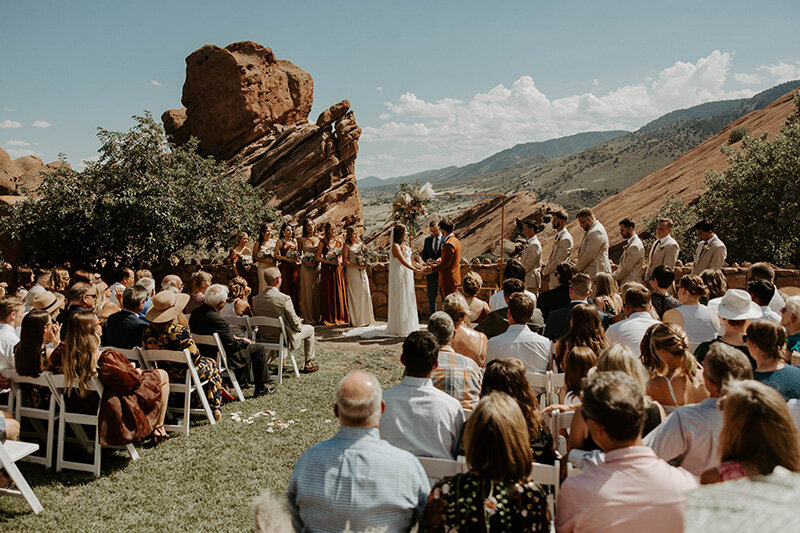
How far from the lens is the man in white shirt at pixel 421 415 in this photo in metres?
2.97

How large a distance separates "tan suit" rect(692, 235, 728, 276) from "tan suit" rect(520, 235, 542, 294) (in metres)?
2.27

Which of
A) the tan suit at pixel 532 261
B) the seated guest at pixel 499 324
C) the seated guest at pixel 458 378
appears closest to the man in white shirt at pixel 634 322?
A: the seated guest at pixel 499 324

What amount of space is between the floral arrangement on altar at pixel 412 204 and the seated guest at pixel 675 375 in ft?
23.3

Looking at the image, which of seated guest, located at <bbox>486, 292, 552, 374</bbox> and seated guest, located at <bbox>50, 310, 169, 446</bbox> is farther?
seated guest, located at <bbox>486, 292, 552, 374</bbox>

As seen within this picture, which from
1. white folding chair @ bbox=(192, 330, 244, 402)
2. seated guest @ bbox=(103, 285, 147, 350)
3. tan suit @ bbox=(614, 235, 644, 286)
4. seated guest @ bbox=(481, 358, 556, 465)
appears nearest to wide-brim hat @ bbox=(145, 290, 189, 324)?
seated guest @ bbox=(103, 285, 147, 350)

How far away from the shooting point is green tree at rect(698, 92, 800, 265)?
12.9 m

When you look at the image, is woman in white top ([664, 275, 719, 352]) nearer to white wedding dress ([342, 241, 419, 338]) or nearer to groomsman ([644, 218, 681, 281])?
groomsman ([644, 218, 681, 281])

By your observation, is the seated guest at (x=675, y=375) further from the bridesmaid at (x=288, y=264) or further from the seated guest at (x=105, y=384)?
the bridesmaid at (x=288, y=264)

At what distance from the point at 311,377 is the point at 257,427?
1.81 m

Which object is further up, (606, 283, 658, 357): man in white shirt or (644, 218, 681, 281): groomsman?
(644, 218, 681, 281): groomsman

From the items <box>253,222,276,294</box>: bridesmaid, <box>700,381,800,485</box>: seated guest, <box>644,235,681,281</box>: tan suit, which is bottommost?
<box>700,381,800,485</box>: seated guest

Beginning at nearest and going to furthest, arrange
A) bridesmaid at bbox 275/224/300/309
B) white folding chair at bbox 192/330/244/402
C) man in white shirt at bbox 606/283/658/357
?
man in white shirt at bbox 606/283/658/357 < white folding chair at bbox 192/330/244/402 < bridesmaid at bbox 275/224/300/309

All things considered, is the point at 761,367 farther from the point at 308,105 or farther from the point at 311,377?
the point at 308,105

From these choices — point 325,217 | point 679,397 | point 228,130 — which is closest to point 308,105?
point 228,130
